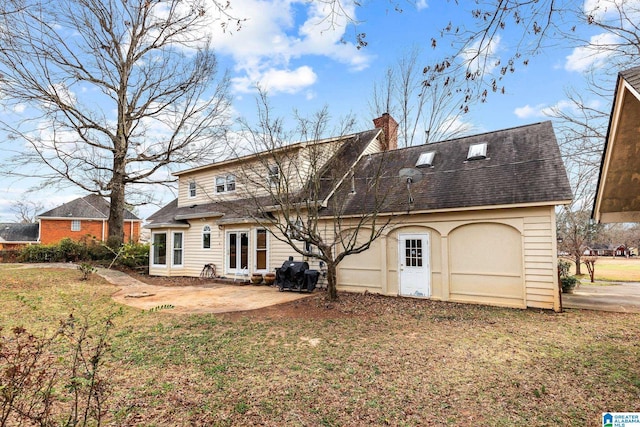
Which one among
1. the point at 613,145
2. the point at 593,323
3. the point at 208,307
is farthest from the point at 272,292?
the point at 613,145

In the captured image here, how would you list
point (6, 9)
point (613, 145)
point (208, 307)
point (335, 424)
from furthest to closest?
point (208, 307) → point (6, 9) → point (613, 145) → point (335, 424)

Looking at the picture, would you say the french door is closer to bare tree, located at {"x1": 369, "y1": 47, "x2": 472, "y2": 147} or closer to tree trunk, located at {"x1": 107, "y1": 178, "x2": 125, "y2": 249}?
bare tree, located at {"x1": 369, "y1": 47, "x2": 472, "y2": 147}

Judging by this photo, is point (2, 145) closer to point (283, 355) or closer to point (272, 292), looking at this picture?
point (272, 292)

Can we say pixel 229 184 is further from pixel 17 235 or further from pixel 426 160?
pixel 17 235

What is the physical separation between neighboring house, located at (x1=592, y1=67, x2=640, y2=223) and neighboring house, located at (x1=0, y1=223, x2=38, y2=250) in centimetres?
A: 4408

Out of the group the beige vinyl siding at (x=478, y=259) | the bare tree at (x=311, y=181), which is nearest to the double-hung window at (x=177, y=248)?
the bare tree at (x=311, y=181)

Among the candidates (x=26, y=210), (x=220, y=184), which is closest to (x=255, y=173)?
(x=220, y=184)

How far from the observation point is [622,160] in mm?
4902

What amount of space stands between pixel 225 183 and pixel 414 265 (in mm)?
10036

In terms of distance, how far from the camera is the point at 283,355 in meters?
5.39

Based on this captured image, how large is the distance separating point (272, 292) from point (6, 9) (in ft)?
30.7

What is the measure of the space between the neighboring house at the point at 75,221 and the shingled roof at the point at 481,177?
94.0 ft

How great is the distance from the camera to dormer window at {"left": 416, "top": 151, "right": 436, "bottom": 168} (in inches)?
458

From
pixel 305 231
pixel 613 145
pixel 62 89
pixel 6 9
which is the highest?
pixel 62 89
